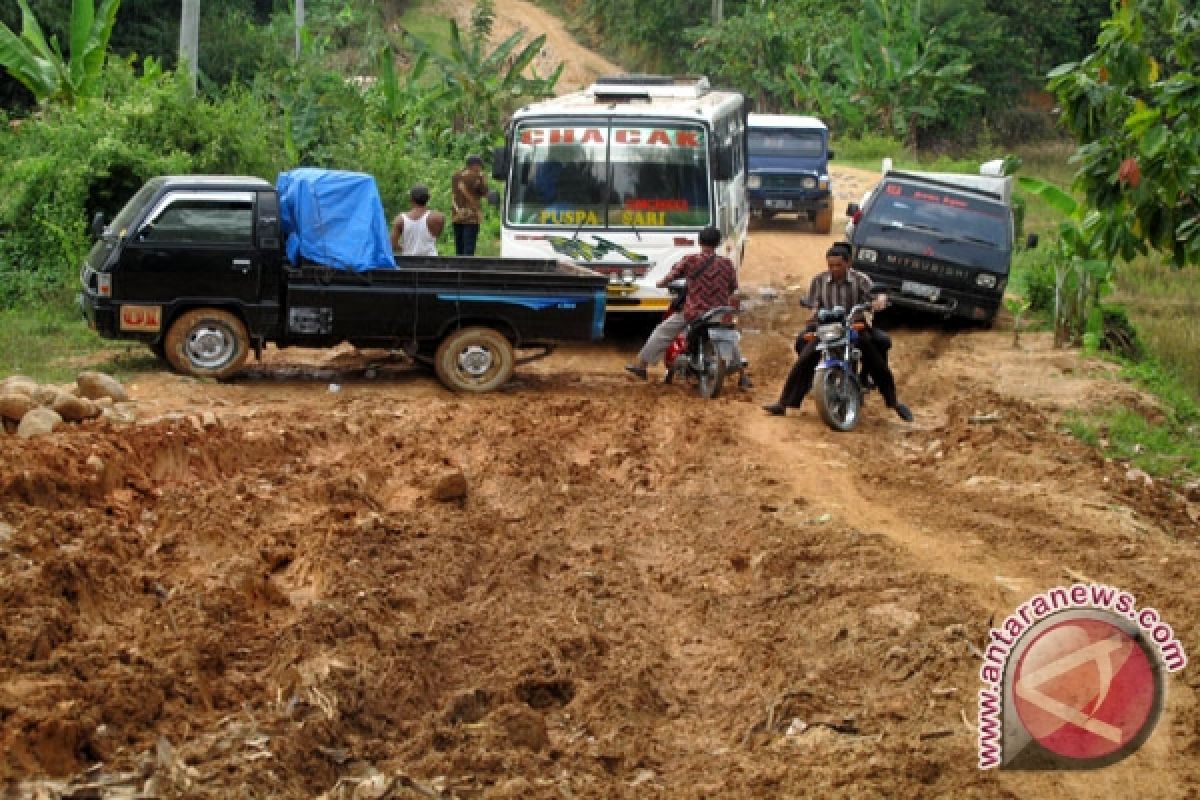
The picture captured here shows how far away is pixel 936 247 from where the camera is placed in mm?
20031

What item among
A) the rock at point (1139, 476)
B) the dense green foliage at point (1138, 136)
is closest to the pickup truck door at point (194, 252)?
the dense green foliage at point (1138, 136)

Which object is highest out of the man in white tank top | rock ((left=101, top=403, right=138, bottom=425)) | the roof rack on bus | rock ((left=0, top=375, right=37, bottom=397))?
the roof rack on bus

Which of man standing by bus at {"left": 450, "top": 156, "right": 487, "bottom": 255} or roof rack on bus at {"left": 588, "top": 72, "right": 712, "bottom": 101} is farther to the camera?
man standing by bus at {"left": 450, "top": 156, "right": 487, "bottom": 255}

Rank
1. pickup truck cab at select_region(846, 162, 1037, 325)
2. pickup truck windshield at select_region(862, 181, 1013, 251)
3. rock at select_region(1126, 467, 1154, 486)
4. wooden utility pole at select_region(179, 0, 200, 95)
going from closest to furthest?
rock at select_region(1126, 467, 1154, 486), pickup truck cab at select_region(846, 162, 1037, 325), pickup truck windshield at select_region(862, 181, 1013, 251), wooden utility pole at select_region(179, 0, 200, 95)

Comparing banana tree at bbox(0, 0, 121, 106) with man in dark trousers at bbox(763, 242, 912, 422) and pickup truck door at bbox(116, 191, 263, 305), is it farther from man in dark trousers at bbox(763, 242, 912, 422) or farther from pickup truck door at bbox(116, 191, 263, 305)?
man in dark trousers at bbox(763, 242, 912, 422)

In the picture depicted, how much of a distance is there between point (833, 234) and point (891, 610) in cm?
2316

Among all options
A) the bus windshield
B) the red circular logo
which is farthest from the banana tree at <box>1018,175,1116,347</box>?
the red circular logo

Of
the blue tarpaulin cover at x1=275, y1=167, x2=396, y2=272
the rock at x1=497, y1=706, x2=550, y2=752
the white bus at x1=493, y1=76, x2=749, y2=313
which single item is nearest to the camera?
the rock at x1=497, y1=706, x2=550, y2=752

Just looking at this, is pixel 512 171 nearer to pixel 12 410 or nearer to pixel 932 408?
pixel 932 408

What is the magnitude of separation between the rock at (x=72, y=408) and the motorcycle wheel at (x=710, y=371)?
5.39 meters

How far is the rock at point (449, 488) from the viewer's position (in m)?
10.8

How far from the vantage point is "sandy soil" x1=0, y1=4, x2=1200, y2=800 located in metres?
6.44

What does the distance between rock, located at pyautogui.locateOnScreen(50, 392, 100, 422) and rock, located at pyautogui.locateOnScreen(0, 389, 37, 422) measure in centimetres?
20

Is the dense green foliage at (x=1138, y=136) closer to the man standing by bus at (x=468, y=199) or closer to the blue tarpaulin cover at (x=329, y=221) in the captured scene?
the blue tarpaulin cover at (x=329, y=221)
